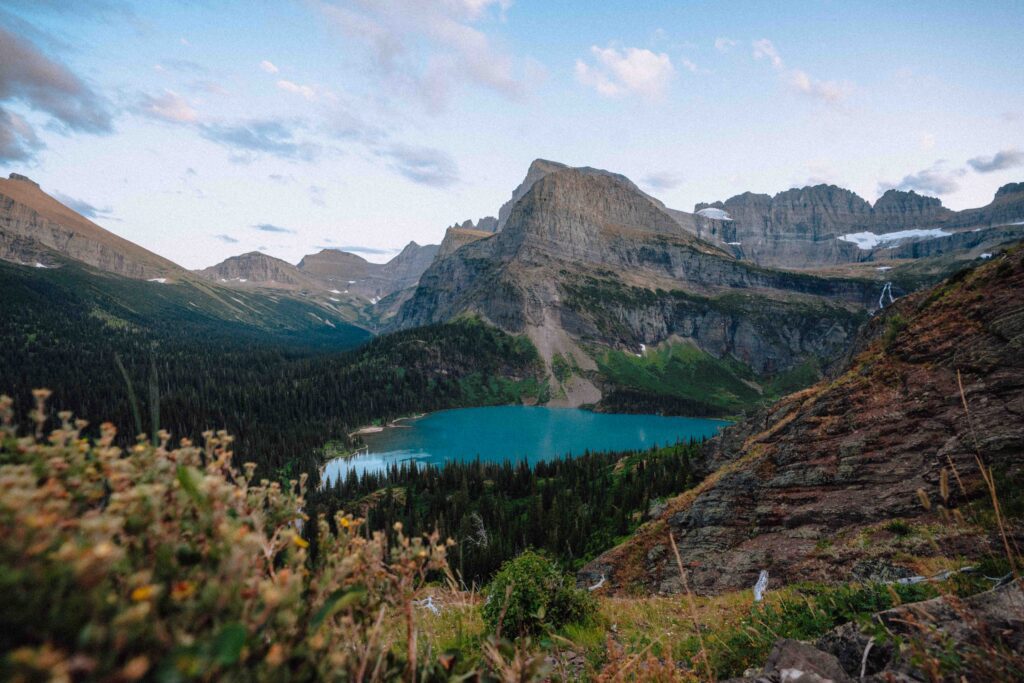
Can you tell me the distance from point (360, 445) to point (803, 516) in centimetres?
13044

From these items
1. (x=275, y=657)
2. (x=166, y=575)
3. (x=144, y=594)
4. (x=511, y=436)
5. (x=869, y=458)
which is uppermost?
(x=144, y=594)

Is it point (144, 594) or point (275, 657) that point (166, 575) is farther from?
point (275, 657)

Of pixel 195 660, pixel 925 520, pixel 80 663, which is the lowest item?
pixel 925 520

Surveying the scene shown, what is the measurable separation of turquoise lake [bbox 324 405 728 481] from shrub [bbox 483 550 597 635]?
9669 cm

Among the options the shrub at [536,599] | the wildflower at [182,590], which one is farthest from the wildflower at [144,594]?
the shrub at [536,599]

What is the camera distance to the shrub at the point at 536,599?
9.81 metres

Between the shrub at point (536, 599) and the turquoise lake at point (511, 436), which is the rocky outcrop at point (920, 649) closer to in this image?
the shrub at point (536, 599)

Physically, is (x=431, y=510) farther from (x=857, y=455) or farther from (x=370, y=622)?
(x=370, y=622)

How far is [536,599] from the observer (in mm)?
10422

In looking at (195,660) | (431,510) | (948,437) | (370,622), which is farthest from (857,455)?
(431,510)

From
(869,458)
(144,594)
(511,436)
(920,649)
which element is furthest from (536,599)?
(511,436)

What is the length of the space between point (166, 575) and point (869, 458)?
22736 mm

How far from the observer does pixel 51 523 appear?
1629 mm

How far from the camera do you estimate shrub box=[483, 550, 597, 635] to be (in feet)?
32.2
